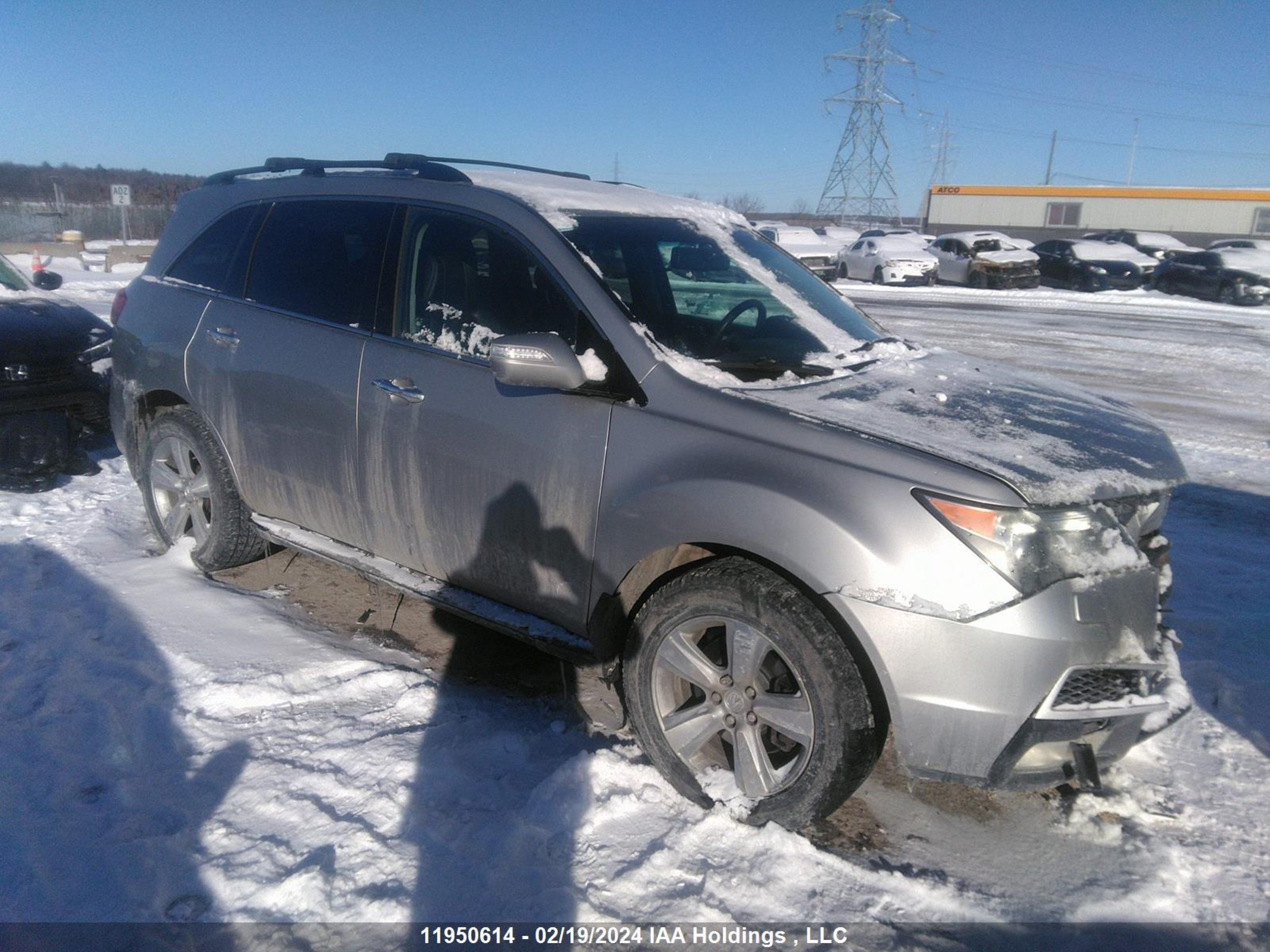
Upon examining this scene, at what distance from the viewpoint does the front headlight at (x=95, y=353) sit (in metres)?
6.33

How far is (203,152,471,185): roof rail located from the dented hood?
1639 mm

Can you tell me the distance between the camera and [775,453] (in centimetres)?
266

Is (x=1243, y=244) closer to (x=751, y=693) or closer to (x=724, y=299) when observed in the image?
(x=724, y=299)

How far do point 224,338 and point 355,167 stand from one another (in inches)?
39.2

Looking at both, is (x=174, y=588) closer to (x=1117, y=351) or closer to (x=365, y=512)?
(x=365, y=512)

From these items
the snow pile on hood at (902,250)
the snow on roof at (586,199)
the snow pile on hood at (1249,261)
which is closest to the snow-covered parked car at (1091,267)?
the snow pile on hood at (1249,261)

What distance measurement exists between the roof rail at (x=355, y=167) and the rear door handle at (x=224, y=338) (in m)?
0.83

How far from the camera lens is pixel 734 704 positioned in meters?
2.77

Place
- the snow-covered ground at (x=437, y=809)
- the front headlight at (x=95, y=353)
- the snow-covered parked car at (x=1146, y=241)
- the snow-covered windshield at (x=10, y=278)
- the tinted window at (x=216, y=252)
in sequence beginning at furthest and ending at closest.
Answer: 1. the snow-covered parked car at (x=1146, y=241)
2. the snow-covered windshield at (x=10, y=278)
3. the front headlight at (x=95, y=353)
4. the tinted window at (x=216, y=252)
5. the snow-covered ground at (x=437, y=809)

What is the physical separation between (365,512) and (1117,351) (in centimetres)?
1287

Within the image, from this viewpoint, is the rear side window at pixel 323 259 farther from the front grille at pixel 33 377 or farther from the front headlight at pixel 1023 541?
the front grille at pixel 33 377

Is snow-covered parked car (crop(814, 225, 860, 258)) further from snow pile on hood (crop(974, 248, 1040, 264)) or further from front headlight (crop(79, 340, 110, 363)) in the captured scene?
front headlight (crop(79, 340, 110, 363))

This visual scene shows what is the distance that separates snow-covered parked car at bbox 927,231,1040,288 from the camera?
25.8 meters

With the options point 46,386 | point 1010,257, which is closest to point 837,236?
point 1010,257
